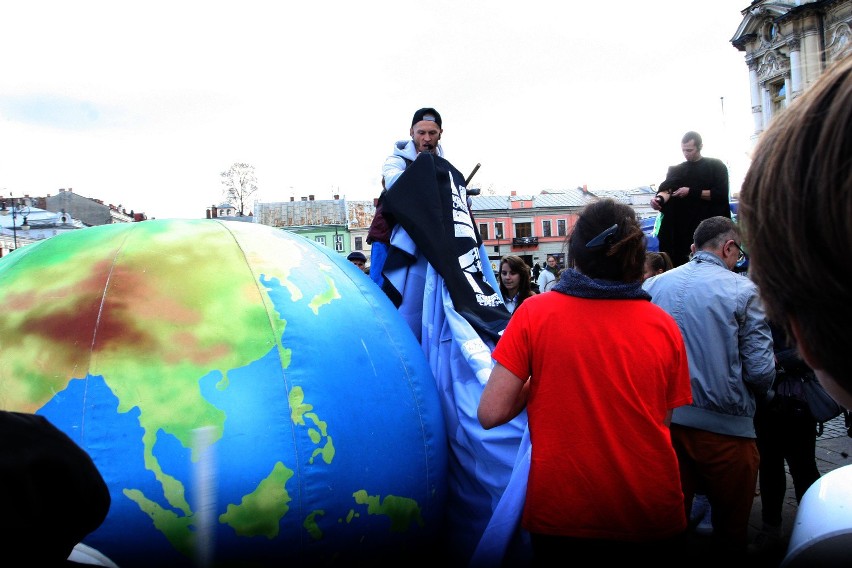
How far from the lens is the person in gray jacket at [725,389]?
3420 millimetres

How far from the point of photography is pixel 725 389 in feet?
11.1

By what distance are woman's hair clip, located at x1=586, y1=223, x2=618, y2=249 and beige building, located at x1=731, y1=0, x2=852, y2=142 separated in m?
30.8

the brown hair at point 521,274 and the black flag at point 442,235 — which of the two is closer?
the black flag at point 442,235

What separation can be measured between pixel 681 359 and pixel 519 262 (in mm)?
4116

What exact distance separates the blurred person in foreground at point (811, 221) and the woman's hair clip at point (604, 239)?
Answer: 148 cm

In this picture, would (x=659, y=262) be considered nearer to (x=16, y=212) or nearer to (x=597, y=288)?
(x=597, y=288)

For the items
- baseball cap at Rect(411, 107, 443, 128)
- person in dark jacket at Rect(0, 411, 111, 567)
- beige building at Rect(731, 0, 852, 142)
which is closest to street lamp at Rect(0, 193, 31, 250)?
baseball cap at Rect(411, 107, 443, 128)

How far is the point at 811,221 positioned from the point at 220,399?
1.88 m

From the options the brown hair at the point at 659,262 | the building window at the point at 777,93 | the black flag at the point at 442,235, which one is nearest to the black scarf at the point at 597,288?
the black flag at the point at 442,235

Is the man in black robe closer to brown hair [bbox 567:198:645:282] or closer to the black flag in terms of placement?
the black flag

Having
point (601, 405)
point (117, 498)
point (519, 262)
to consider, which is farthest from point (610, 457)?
point (519, 262)

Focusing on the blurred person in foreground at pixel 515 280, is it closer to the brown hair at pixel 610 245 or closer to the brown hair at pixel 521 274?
the brown hair at pixel 521 274

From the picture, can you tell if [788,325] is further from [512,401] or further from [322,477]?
[322,477]

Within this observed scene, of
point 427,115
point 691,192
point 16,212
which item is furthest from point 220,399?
point 16,212
